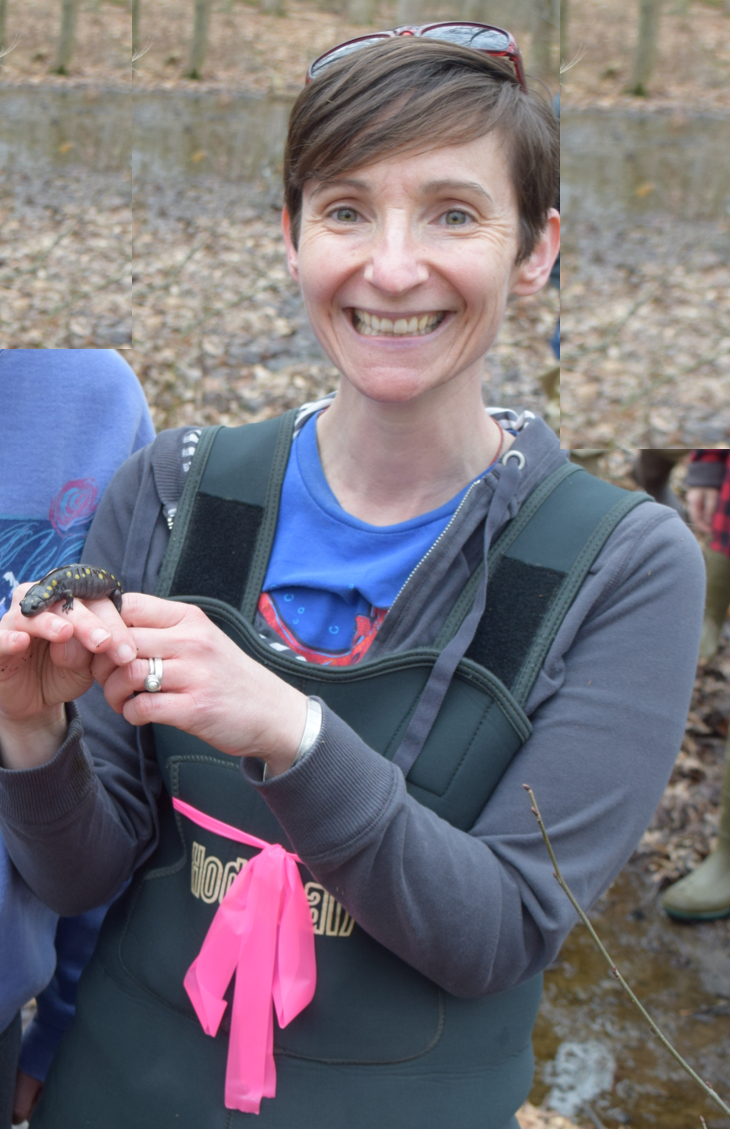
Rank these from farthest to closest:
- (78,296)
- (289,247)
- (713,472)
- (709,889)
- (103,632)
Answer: (713,472), (709,889), (289,247), (78,296), (103,632)

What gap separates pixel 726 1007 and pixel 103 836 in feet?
12.1

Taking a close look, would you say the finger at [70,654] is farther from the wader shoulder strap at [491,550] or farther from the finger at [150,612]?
the wader shoulder strap at [491,550]

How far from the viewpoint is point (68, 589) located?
63.2 inches

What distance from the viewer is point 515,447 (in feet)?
6.54

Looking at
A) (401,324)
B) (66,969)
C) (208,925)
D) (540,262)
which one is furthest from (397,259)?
(66,969)

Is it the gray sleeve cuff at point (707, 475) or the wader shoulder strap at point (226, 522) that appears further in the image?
the gray sleeve cuff at point (707, 475)

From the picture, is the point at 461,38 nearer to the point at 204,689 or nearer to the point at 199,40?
the point at 199,40

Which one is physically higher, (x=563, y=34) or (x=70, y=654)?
(x=563, y=34)

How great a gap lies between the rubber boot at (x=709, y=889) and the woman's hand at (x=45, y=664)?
4.03m

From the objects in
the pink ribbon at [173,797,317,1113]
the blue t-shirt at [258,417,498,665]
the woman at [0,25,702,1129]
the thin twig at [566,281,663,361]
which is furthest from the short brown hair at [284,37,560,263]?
the pink ribbon at [173,797,317,1113]

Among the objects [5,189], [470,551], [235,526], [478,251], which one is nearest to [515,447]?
[470,551]

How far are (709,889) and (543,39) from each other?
4.31 m

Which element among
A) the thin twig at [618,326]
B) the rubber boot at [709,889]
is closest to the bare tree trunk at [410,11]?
the thin twig at [618,326]

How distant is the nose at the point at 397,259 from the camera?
1.70 metres
